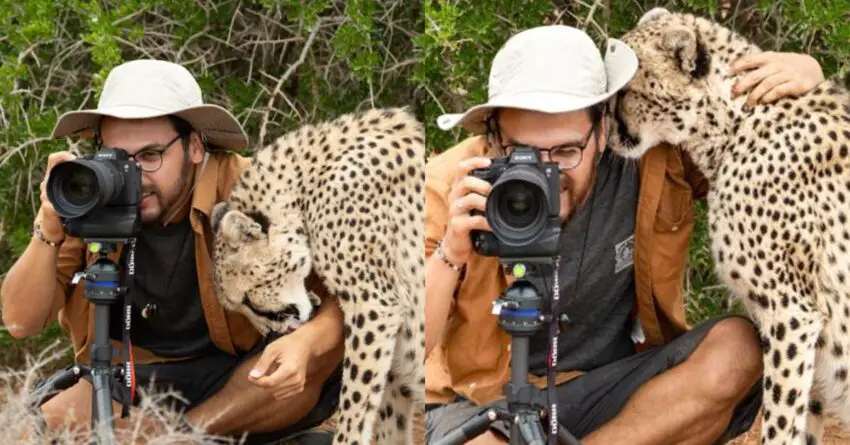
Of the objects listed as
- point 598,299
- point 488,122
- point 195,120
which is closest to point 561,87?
point 488,122

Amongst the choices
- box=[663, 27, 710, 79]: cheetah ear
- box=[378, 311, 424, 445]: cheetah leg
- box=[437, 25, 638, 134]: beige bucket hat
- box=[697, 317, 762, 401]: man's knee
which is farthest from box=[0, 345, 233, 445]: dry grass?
box=[663, 27, 710, 79]: cheetah ear

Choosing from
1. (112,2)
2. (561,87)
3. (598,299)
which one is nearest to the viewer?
(561,87)

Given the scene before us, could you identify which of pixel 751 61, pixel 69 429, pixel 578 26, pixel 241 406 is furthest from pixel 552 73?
pixel 69 429

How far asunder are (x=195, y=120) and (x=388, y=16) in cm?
42

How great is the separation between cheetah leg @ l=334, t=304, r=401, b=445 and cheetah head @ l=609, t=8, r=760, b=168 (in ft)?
1.82

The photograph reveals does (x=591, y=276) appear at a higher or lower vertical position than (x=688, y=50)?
lower

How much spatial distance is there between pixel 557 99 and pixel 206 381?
0.86 meters

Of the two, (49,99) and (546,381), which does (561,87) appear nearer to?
(546,381)

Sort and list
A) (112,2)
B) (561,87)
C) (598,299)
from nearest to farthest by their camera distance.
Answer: (561,87) < (598,299) < (112,2)

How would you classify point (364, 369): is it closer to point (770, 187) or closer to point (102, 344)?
point (102, 344)

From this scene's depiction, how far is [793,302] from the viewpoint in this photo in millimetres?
1829

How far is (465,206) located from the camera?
5.71 feet

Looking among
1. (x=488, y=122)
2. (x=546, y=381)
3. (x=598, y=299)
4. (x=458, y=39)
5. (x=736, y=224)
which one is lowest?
(x=546, y=381)

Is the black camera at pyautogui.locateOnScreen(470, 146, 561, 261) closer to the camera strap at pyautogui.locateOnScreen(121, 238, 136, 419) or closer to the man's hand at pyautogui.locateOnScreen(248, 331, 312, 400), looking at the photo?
the man's hand at pyautogui.locateOnScreen(248, 331, 312, 400)
